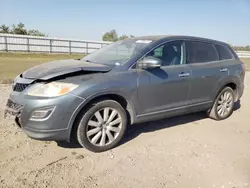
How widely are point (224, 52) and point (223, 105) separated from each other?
1.13m

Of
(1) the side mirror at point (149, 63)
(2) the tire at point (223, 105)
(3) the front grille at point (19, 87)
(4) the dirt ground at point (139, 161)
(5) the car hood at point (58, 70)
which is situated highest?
(1) the side mirror at point (149, 63)

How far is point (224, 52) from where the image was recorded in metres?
5.17

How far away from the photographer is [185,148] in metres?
3.72

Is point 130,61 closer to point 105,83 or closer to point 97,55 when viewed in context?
point 105,83

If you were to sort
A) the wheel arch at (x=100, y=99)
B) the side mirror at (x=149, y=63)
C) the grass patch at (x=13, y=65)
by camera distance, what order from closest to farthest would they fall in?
the wheel arch at (x=100, y=99) < the side mirror at (x=149, y=63) < the grass patch at (x=13, y=65)

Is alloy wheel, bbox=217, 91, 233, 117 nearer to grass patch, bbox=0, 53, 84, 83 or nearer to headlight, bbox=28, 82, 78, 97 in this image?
headlight, bbox=28, 82, 78, 97

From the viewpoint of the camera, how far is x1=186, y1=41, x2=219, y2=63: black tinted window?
4418 mm

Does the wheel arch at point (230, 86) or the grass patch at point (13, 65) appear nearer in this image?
the wheel arch at point (230, 86)

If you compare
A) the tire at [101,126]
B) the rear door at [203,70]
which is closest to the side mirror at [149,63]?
the tire at [101,126]

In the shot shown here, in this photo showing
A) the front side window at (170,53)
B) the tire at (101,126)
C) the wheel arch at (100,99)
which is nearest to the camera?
the wheel arch at (100,99)

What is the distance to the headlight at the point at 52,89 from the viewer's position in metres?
3.02

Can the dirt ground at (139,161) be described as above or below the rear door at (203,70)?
below

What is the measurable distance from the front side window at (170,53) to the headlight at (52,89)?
1.47 metres

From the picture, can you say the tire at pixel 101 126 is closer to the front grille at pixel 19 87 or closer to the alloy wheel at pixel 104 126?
the alloy wheel at pixel 104 126
